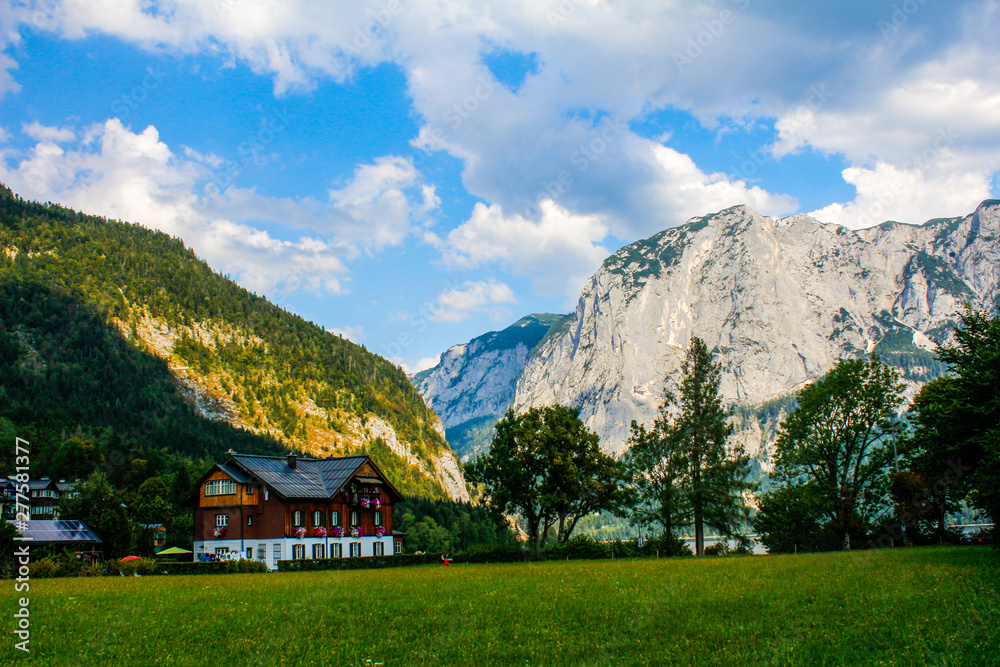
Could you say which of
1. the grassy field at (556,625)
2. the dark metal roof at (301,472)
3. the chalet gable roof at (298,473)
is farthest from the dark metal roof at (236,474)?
the grassy field at (556,625)

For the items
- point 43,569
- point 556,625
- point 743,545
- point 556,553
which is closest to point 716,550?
point 743,545

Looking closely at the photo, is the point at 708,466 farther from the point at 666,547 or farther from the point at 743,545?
the point at 666,547

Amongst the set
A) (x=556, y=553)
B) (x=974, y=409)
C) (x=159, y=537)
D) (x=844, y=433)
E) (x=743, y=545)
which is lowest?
(x=159, y=537)

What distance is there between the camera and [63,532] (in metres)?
74.4

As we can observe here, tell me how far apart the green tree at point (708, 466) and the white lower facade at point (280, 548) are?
99.5 ft

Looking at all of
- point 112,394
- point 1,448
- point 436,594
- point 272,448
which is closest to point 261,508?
point 436,594

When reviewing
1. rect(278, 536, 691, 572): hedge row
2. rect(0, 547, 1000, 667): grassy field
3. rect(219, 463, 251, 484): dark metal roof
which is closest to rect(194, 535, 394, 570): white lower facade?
rect(219, 463, 251, 484): dark metal roof

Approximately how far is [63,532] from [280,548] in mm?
30207

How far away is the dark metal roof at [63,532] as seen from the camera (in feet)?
234

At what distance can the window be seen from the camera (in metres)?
65.8

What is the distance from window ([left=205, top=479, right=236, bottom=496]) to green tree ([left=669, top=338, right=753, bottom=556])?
140 ft

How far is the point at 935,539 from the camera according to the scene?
52094mm

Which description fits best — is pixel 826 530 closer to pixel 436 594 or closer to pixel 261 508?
pixel 436 594

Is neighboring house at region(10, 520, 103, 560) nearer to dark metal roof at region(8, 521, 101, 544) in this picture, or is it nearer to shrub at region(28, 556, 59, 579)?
dark metal roof at region(8, 521, 101, 544)
